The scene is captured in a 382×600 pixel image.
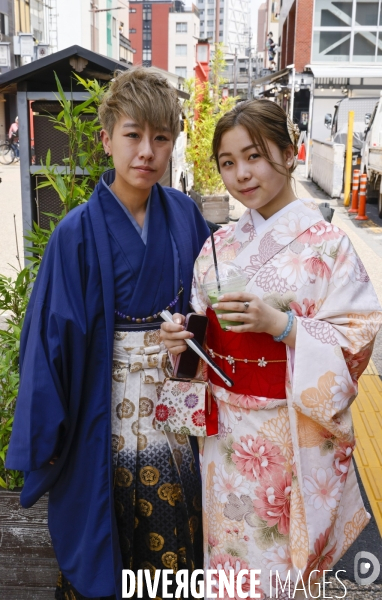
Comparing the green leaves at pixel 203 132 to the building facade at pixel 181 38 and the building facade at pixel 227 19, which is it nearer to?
the building facade at pixel 181 38

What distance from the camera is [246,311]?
1.79m

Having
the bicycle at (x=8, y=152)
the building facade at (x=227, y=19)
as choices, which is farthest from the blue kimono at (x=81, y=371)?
the building facade at (x=227, y=19)

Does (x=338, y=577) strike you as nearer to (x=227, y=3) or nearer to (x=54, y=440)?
(x=54, y=440)

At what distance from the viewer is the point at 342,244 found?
1957mm

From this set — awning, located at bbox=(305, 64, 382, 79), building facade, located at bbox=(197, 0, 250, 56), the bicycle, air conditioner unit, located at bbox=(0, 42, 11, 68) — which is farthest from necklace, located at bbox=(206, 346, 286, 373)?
building facade, located at bbox=(197, 0, 250, 56)

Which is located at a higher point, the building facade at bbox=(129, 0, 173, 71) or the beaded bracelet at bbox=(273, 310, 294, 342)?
the building facade at bbox=(129, 0, 173, 71)

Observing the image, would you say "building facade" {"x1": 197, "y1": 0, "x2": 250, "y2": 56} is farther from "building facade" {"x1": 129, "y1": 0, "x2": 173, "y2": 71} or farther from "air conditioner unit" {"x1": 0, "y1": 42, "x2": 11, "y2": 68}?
"air conditioner unit" {"x1": 0, "y1": 42, "x2": 11, "y2": 68}

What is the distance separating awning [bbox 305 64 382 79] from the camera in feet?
94.6

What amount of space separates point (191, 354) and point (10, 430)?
1088 mm

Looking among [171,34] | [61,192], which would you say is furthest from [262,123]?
[171,34]

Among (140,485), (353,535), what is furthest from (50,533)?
(353,535)

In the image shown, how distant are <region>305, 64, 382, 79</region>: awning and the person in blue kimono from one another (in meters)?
28.9

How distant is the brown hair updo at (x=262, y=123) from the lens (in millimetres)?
1947

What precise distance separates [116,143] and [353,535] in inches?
57.7
